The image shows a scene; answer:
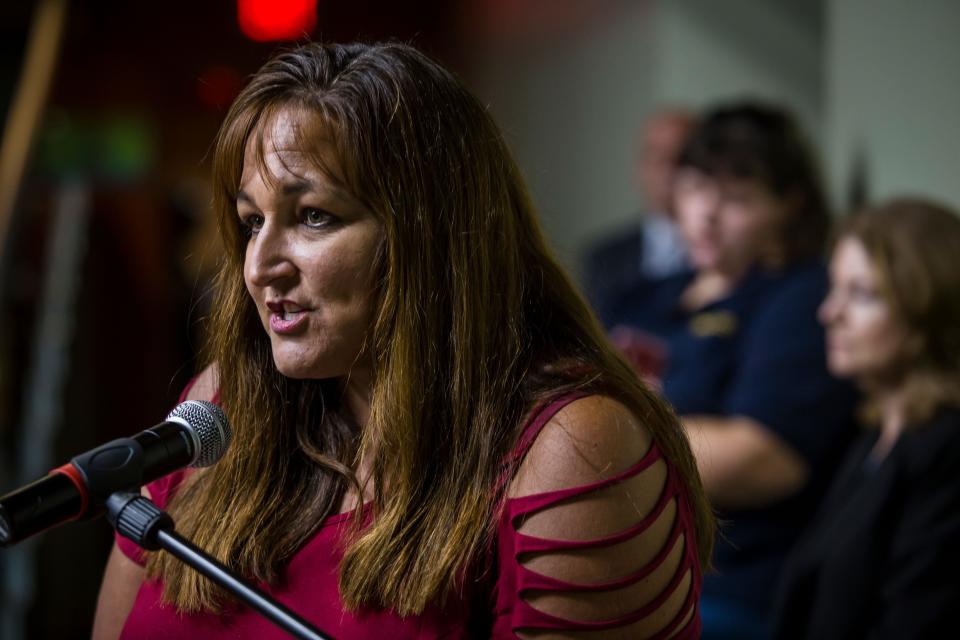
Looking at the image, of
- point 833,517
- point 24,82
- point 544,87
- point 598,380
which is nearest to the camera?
point 598,380

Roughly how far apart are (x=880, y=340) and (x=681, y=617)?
1.32 meters

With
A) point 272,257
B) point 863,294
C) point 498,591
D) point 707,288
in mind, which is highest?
point 272,257

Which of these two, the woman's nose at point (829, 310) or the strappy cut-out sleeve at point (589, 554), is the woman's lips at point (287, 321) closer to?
the strappy cut-out sleeve at point (589, 554)


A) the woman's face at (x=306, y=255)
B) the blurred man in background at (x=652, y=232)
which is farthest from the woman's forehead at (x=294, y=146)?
the blurred man in background at (x=652, y=232)

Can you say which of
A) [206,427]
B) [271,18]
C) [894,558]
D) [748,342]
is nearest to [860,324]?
[748,342]

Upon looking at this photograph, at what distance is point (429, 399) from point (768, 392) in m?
1.43

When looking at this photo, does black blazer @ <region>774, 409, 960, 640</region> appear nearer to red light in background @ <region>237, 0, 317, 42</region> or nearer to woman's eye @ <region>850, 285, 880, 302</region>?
woman's eye @ <region>850, 285, 880, 302</region>

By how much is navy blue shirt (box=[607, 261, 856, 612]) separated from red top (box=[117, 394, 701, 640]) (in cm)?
126

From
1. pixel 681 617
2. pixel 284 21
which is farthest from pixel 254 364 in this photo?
pixel 284 21

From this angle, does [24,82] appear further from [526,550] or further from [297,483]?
[526,550]

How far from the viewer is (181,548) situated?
1.09 meters

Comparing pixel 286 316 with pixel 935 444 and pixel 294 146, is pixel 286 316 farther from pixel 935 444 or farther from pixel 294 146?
pixel 935 444

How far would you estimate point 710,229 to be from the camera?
291cm

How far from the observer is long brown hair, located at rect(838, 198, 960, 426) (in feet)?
7.73
